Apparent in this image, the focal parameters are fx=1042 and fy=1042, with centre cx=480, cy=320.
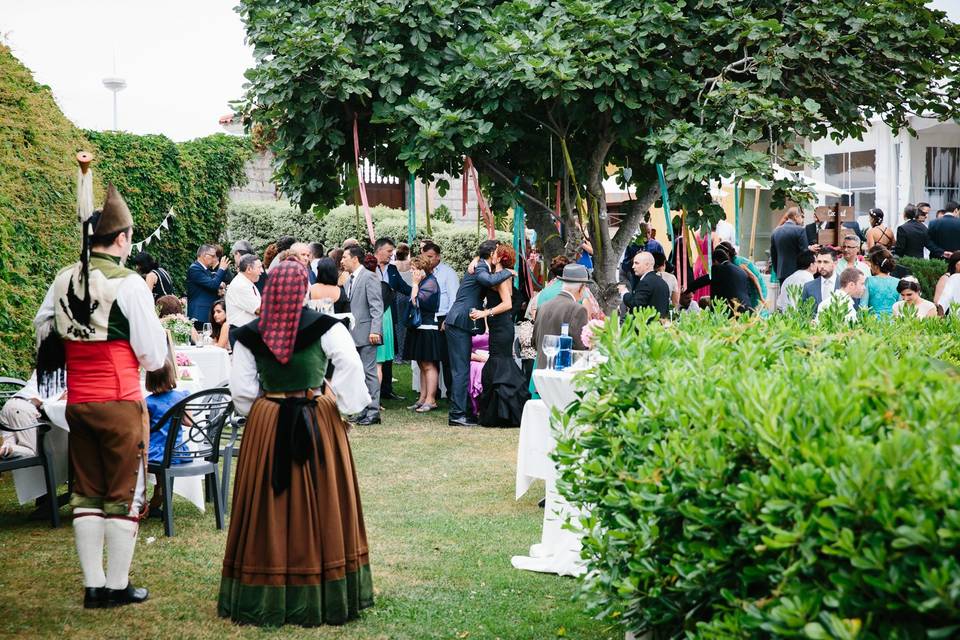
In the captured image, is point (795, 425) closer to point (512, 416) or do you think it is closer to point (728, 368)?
point (728, 368)

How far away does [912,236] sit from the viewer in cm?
1694

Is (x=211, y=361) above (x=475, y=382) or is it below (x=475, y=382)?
above

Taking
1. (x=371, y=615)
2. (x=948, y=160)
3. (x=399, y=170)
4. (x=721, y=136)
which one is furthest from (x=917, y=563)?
(x=948, y=160)

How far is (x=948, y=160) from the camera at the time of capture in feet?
72.4

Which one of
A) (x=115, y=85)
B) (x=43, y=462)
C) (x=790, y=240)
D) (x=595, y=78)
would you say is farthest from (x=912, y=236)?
(x=115, y=85)

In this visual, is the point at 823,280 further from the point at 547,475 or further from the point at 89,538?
the point at 89,538

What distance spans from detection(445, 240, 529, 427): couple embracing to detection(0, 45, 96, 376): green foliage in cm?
422

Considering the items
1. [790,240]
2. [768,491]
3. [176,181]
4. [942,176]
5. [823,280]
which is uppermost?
[176,181]

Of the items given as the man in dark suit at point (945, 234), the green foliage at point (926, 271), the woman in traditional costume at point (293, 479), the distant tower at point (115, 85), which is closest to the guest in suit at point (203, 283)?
the woman in traditional costume at point (293, 479)

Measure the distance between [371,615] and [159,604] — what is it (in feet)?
3.87

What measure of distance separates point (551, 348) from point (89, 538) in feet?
11.2

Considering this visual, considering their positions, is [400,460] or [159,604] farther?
[400,460]

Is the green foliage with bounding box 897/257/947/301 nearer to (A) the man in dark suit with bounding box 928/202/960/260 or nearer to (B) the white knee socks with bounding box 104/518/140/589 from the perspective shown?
(A) the man in dark suit with bounding box 928/202/960/260

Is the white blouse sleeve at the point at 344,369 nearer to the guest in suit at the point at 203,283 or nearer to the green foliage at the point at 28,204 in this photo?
the green foliage at the point at 28,204
